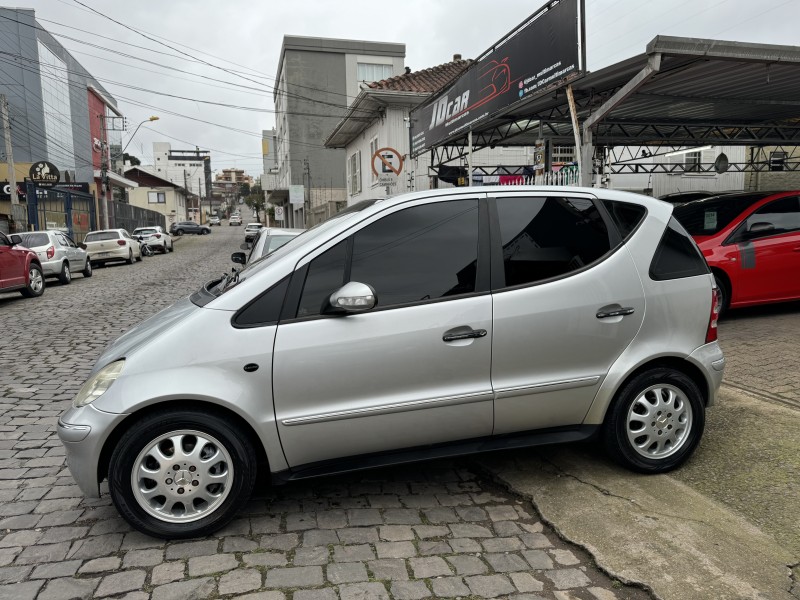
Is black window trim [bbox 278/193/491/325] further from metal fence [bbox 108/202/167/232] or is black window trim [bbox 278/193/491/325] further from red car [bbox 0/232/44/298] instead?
metal fence [bbox 108/202/167/232]

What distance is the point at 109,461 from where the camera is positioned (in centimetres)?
303

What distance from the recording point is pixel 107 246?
22844 millimetres

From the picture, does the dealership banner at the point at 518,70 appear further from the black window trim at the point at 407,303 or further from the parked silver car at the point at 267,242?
the black window trim at the point at 407,303

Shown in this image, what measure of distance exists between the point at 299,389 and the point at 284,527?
770 millimetres

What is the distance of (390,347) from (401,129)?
1887 cm

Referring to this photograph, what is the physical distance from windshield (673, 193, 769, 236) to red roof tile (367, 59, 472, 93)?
42.6 feet

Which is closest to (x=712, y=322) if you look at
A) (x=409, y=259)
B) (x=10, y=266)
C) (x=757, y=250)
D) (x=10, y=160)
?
(x=409, y=259)

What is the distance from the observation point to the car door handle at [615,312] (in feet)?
11.3

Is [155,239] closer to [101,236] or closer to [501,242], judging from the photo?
[101,236]

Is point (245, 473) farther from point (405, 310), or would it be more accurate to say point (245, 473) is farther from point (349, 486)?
point (405, 310)

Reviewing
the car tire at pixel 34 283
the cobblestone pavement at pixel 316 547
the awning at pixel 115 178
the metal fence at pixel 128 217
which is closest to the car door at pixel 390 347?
the cobblestone pavement at pixel 316 547

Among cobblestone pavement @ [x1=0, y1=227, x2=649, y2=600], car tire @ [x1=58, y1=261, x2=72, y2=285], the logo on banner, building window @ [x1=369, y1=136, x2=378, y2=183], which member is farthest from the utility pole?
cobblestone pavement @ [x1=0, y1=227, x2=649, y2=600]

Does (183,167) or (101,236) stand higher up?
(183,167)

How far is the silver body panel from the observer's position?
Answer: 300cm
